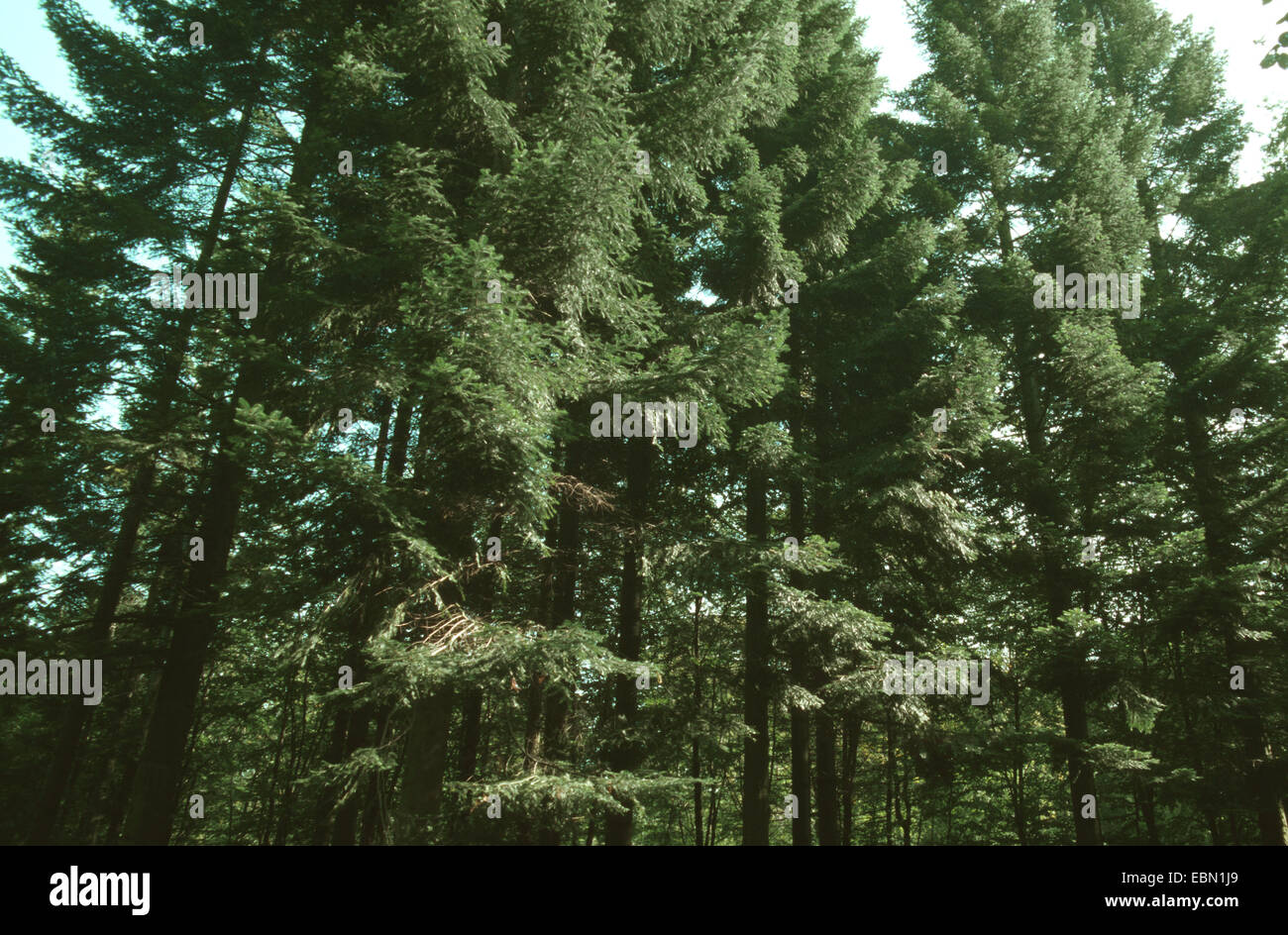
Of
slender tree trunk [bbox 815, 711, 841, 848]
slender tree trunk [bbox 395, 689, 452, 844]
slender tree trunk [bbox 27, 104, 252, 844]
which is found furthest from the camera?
slender tree trunk [bbox 815, 711, 841, 848]

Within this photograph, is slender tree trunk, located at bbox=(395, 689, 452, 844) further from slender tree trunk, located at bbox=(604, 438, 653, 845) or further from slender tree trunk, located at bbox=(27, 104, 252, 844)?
slender tree trunk, located at bbox=(27, 104, 252, 844)

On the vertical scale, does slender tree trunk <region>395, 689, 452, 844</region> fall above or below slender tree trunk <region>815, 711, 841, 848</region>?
above

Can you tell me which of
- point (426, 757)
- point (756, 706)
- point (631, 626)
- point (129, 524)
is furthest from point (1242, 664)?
point (129, 524)

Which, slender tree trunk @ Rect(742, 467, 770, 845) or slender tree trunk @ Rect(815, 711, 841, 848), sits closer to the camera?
slender tree trunk @ Rect(742, 467, 770, 845)

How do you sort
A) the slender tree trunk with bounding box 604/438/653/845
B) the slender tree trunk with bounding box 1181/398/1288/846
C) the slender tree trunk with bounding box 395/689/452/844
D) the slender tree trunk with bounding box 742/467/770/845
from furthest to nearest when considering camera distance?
the slender tree trunk with bounding box 1181/398/1288/846 → the slender tree trunk with bounding box 742/467/770/845 → the slender tree trunk with bounding box 604/438/653/845 → the slender tree trunk with bounding box 395/689/452/844

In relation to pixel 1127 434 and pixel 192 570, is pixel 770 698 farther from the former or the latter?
pixel 192 570

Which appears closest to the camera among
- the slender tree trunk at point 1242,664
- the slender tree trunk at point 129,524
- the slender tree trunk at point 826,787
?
the slender tree trunk at point 129,524

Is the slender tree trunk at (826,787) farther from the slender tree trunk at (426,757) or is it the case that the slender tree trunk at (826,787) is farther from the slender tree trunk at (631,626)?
the slender tree trunk at (426,757)

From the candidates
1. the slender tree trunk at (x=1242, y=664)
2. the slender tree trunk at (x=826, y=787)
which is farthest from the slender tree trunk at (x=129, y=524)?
the slender tree trunk at (x=1242, y=664)

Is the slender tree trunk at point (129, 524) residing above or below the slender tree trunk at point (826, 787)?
above

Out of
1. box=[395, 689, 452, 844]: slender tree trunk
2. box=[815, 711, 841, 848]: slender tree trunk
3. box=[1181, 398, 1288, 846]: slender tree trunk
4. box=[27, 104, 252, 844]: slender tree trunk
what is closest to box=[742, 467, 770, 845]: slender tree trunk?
box=[815, 711, 841, 848]: slender tree trunk

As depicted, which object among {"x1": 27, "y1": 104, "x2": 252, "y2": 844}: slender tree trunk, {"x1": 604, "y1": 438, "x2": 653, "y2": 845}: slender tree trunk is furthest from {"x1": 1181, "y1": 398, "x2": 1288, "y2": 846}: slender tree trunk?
{"x1": 27, "y1": 104, "x2": 252, "y2": 844}: slender tree trunk

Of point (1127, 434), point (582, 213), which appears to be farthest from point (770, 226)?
point (1127, 434)
